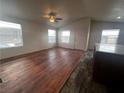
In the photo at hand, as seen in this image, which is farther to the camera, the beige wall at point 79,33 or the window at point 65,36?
the window at point 65,36


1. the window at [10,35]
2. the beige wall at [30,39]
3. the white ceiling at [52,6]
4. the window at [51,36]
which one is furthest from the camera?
the window at [51,36]

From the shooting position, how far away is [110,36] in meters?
5.93

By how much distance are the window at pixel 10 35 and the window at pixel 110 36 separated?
20.6 feet

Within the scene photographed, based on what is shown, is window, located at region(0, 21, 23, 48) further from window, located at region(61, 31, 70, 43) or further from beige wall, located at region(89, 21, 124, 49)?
beige wall, located at region(89, 21, 124, 49)

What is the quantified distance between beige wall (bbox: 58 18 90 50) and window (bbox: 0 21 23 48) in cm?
417

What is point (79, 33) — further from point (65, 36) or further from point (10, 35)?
point (10, 35)

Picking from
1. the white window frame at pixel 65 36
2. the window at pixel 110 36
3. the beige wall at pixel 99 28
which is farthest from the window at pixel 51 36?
the window at pixel 110 36

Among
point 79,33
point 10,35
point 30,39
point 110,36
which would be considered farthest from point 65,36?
point 10,35

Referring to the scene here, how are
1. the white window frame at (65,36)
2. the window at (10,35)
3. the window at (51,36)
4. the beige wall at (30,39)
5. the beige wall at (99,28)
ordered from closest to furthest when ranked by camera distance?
the window at (10,35)
the beige wall at (30,39)
the beige wall at (99,28)
the window at (51,36)
the white window frame at (65,36)

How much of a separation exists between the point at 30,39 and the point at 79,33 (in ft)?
12.8

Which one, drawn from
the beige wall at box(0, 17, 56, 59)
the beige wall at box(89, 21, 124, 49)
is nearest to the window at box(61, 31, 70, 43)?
the beige wall at box(0, 17, 56, 59)

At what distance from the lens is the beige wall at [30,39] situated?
3856 mm

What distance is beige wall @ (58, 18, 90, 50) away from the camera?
5809 mm

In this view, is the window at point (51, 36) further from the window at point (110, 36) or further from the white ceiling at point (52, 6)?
the window at point (110, 36)
